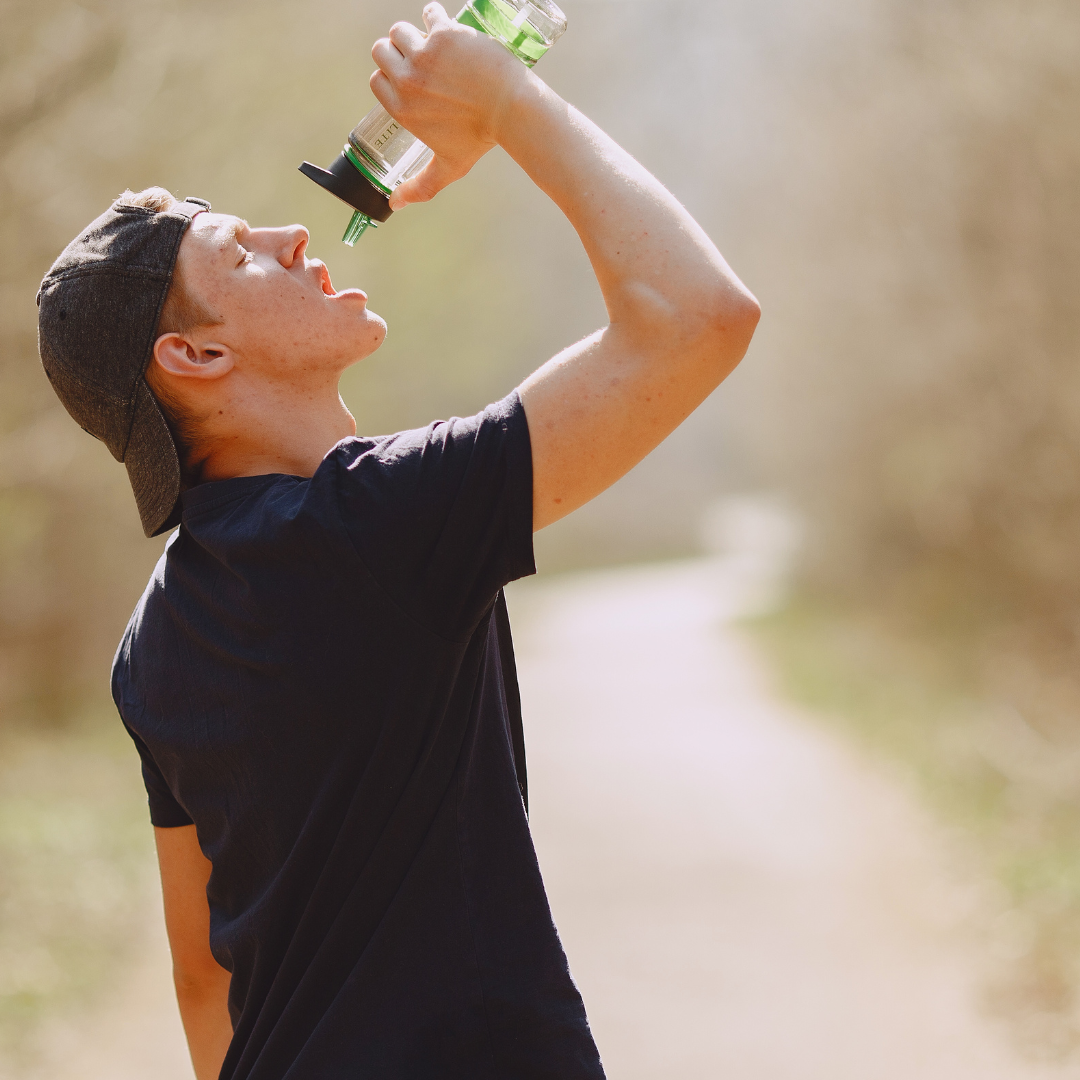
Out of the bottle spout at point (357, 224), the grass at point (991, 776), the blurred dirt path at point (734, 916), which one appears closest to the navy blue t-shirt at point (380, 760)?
the bottle spout at point (357, 224)

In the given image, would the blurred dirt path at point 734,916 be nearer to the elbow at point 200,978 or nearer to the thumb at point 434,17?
the elbow at point 200,978

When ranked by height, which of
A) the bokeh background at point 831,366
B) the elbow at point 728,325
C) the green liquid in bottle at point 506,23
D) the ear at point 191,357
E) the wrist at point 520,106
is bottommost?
the elbow at point 728,325

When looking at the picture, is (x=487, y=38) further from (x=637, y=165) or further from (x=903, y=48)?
(x=903, y=48)

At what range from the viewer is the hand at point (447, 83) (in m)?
1.60

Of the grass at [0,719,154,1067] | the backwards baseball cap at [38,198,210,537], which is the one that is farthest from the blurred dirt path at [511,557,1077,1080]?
the backwards baseball cap at [38,198,210,537]

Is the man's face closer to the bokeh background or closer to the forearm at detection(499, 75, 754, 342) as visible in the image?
the forearm at detection(499, 75, 754, 342)

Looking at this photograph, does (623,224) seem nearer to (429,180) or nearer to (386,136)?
(429,180)

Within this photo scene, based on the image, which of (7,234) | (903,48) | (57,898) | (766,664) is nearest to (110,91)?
(7,234)

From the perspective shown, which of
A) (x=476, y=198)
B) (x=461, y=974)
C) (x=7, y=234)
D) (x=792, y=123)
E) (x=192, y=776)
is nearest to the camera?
(x=461, y=974)

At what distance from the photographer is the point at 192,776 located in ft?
5.67

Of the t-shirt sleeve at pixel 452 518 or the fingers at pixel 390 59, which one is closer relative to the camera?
the t-shirt sleeve at pixel 452 518

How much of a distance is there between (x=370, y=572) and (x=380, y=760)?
0.25 metres

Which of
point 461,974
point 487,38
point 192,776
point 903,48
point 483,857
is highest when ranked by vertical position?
point 903,48

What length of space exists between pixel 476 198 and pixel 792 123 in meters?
4.72
